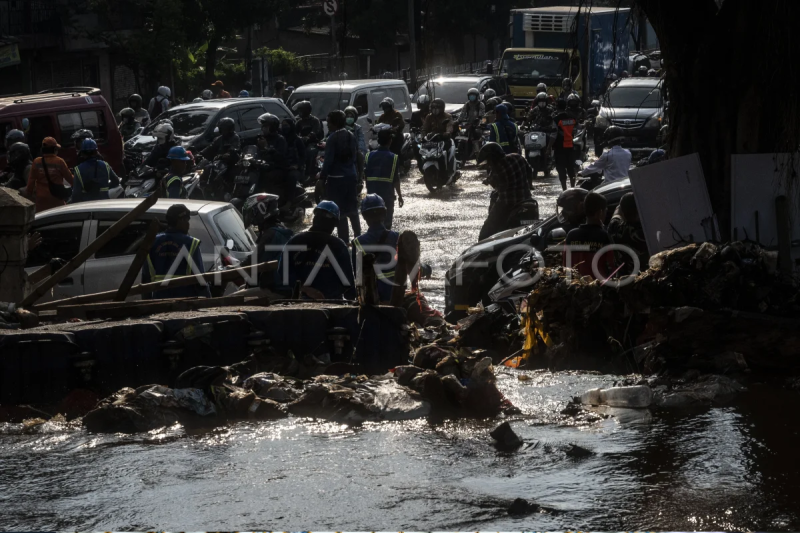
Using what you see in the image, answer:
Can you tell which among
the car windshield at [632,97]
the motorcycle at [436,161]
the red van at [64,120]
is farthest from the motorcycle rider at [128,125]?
the car windshield at [632,97]

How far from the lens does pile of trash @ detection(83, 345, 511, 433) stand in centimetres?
729

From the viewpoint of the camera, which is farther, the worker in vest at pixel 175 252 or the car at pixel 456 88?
the car at pixel 456 88

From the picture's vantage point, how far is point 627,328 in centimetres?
866

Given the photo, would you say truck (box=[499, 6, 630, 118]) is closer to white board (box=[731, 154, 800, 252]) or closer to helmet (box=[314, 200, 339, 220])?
white board (box=[731, 154, 800, 252])

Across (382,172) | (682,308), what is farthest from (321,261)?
(382,172)

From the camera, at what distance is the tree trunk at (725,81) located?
873cm

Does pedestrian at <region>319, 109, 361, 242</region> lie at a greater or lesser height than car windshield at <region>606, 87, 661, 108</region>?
lesser

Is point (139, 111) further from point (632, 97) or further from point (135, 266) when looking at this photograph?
point (135, 266)

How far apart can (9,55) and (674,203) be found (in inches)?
979

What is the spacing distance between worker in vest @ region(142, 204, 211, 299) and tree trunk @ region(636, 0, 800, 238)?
4.26m

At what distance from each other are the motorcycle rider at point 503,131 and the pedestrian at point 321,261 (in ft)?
34.7

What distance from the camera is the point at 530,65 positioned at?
35.4 meters

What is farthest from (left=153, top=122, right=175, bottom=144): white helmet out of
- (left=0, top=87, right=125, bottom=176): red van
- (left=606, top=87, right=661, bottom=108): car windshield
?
(left=606, top=87, right=661, bottom=108): car windshield

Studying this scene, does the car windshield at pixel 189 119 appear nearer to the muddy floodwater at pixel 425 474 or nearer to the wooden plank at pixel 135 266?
the wooden plank at pixel 135 266
